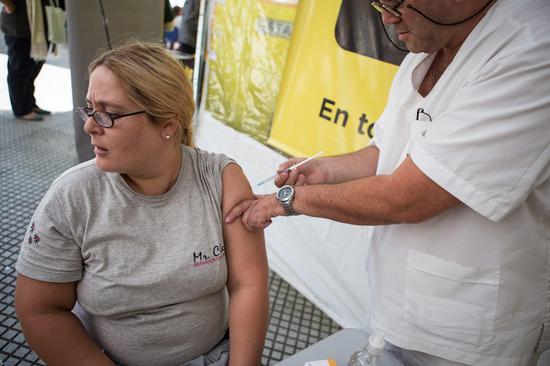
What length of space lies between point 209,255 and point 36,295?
0.49 meters

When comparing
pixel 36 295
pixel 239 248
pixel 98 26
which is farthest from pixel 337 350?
pixel 98 26

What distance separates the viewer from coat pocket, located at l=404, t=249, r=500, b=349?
950 mm

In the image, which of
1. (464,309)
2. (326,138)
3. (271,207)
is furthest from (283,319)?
(464,309)

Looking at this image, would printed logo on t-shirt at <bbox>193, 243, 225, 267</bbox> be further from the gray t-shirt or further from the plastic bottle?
the plastic bottle

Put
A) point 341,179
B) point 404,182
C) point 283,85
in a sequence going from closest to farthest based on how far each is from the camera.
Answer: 1. point 404,182
2. point 341,179
3. point 283,85

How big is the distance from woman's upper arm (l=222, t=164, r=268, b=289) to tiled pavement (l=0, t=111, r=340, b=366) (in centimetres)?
101

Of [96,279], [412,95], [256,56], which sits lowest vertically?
[96,279]

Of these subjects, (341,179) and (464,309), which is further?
(341,179)

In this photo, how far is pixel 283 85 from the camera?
241cm

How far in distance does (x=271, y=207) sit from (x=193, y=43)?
313 centimetres

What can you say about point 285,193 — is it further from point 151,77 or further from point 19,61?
point 19,61

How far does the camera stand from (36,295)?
40.9 inches

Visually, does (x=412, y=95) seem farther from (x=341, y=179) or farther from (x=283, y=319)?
(x=283, y=319)

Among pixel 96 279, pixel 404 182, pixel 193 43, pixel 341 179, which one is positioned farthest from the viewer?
pixel 193 43
